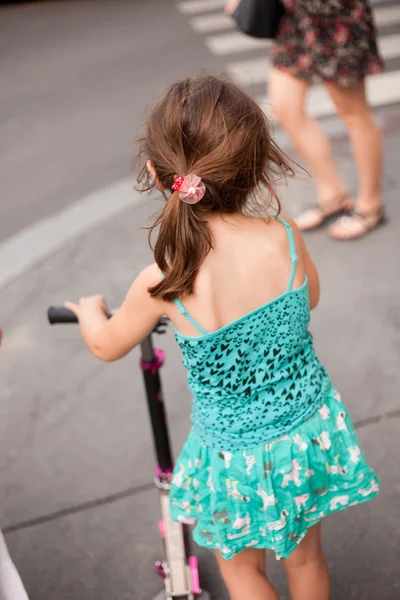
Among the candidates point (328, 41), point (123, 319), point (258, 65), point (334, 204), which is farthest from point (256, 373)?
point (258, 65)

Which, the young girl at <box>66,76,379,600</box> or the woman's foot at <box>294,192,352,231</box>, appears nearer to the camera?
the young girl at <box>66,76,379,600</box>

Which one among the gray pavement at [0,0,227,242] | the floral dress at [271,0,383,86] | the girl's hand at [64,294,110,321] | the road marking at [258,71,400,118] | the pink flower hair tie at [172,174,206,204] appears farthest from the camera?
the road marking at [258,71,400,118]

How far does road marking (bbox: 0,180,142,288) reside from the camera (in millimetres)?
4909

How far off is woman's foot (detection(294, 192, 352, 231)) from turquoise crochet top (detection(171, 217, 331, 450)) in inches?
104

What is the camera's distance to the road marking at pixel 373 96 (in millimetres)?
6453

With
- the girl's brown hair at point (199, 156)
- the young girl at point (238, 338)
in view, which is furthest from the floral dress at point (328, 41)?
the girl's brown hair at point (199, 156)

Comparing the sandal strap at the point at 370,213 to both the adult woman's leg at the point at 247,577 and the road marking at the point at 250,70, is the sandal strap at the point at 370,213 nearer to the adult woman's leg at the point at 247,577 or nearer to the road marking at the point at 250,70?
the adult woman's leg at the point at 247,577

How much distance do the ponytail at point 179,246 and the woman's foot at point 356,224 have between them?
9.21 ft

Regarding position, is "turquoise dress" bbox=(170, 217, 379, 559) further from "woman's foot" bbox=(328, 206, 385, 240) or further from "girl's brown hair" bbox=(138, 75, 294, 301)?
"woman's foot" bbox=(328, 206, 385, 240)

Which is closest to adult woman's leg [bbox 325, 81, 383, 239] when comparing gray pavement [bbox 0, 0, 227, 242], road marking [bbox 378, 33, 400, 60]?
gray pavement [bbox 0, 0, 227, 242]

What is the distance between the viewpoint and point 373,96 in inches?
259

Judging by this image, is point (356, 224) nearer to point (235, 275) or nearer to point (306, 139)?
point (306, 139)

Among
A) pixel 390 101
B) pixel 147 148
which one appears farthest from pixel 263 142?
pixel 390 101

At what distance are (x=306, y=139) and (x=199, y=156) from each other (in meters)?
2.76
